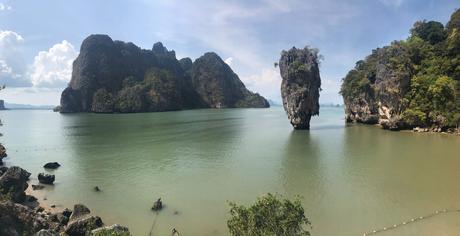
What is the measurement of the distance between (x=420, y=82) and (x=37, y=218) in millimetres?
64035

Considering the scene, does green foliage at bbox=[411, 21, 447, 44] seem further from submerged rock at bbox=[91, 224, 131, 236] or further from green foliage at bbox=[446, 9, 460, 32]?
submerged rock at bbox=[91, 224, 131, 236]

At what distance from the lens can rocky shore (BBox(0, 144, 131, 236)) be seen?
1564 centimetres

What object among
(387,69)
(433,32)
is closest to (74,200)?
(387,69)

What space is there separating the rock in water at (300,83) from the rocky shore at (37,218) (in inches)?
1920

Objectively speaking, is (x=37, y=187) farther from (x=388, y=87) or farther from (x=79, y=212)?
(x=388, y=87)

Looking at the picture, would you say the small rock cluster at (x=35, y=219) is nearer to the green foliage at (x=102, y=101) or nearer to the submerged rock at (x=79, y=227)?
the submerged rock at (x=79, y=227)

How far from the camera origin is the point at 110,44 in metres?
200

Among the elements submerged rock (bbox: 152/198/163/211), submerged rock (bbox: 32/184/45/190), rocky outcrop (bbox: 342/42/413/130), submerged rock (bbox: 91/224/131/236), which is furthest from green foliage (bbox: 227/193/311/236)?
rocky outcrop (bbox: 342/42/413/130)

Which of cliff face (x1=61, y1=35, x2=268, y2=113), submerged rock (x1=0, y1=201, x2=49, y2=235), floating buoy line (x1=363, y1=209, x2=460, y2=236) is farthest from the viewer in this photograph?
cliff face (x1=61, y1=35, x2=268, y2=113)

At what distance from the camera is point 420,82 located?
6241 cm

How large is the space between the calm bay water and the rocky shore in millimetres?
1519

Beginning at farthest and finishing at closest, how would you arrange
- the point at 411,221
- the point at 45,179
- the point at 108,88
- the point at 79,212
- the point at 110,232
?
Answer: the point at 108,88 < the point at 45,179 < the point at 79,212 < the point at 411,221 < the point at 110,232

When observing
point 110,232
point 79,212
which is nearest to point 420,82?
point 79,212

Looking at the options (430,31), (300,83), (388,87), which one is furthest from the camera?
(430,31)
